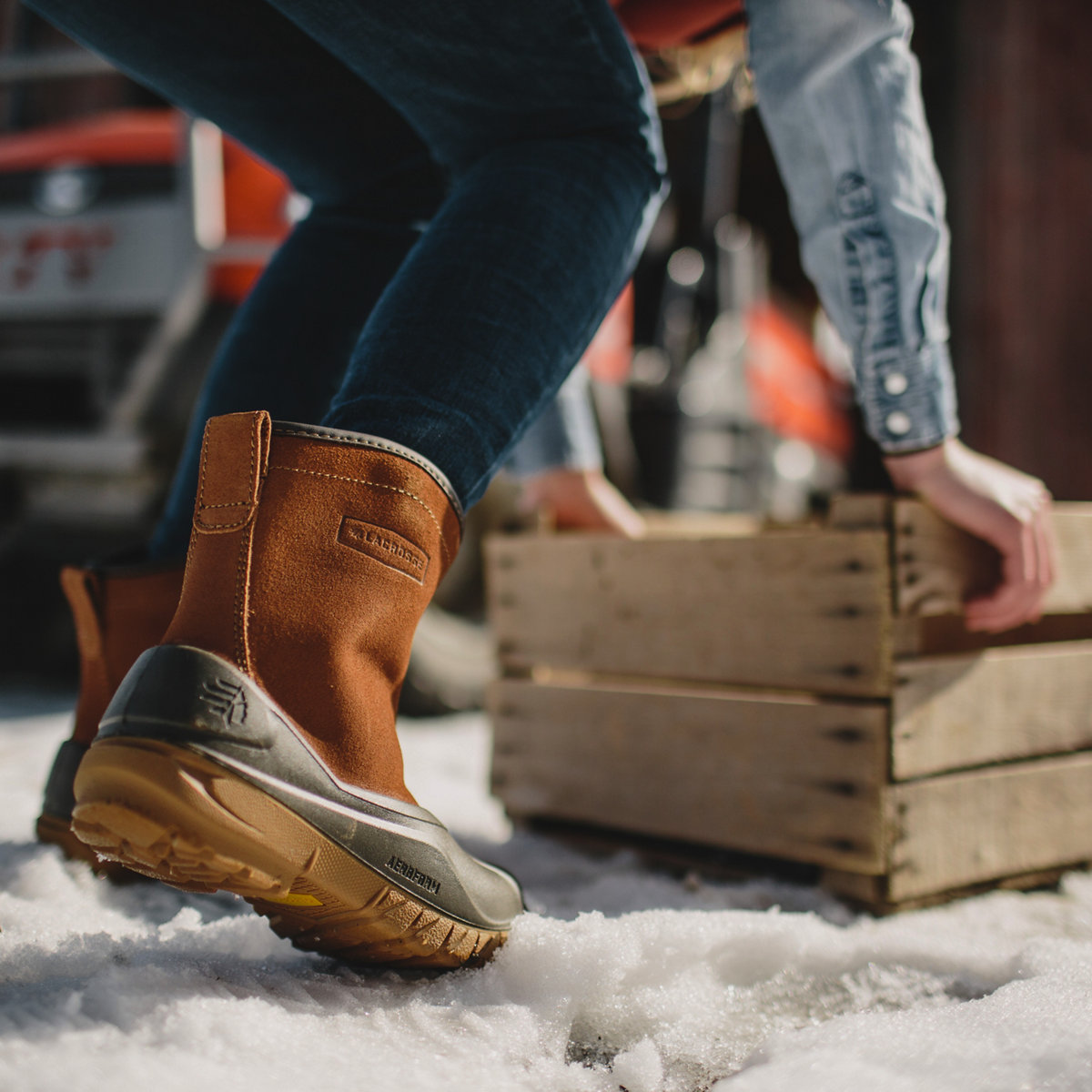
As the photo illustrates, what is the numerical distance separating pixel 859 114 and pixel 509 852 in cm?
89

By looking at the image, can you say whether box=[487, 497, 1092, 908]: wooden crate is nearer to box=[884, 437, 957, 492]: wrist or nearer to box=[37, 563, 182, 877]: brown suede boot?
box=[884, 437, 957, 492]: wrist

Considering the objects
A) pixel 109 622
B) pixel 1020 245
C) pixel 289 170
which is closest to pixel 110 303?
pixel 289 170

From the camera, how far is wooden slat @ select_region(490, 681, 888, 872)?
99 centimetres

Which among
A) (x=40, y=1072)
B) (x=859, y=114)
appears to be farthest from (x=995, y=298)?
(x=40, y=1072)

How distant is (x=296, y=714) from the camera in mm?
619

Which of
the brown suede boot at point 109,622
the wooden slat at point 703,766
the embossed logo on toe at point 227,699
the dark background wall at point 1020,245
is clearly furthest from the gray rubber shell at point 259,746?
the dark background wall at point 1020,245

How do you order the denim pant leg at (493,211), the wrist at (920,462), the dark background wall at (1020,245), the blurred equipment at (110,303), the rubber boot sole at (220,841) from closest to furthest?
the rubber boot sole at (220,841) < the denim pant leg at (493,211) < the wrist at (920,462) < the blurred equipment at (110,303) < the dark background wall at (1020,245)

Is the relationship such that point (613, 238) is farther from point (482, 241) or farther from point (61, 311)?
point (61, 311)

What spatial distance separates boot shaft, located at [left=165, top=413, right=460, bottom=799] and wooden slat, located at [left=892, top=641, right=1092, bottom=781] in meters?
0.58

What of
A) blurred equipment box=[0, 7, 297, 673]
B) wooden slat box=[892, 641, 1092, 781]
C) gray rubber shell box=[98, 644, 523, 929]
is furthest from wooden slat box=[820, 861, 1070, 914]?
blurred equipment box=[0, 7, 297, 673]

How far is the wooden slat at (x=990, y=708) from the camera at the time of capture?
0.98 m

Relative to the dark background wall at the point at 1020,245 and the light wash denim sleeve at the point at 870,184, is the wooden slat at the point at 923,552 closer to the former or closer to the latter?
the light wash denim sleeve at the point at 870,184

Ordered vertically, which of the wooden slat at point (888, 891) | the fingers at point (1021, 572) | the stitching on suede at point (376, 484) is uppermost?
the stitching on suede at point (376, 484)

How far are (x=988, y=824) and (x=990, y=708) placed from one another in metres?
0.13
